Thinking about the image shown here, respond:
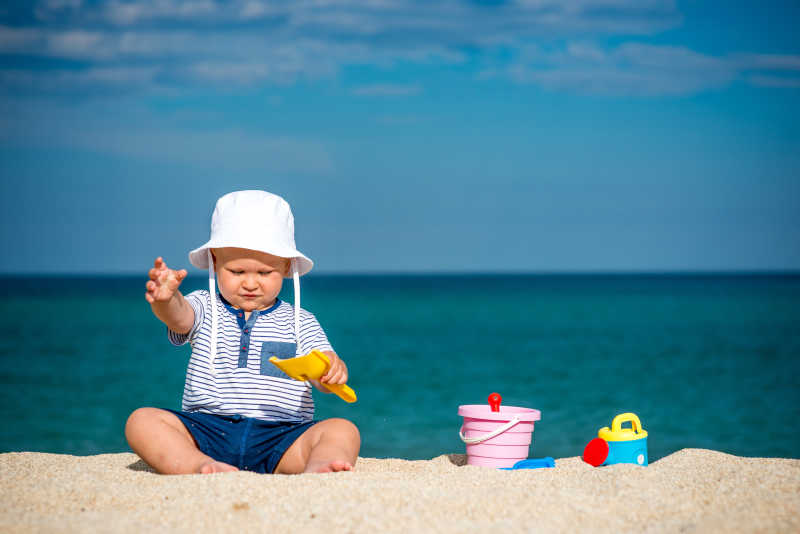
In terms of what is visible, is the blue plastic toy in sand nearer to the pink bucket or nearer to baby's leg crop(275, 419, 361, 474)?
the pink bucket

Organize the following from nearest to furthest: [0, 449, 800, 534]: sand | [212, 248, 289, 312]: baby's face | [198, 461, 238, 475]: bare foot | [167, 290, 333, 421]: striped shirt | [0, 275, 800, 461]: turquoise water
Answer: [0, 449, 800, 534]: sand < [198, 461, 238, 475]: bare foot < [167, 290, 333, 421]: striped shirt < [212, 248, 289, 312]: baby's face < [0, 275, 800, 461]: turquoise water

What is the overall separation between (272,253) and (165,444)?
0.99m

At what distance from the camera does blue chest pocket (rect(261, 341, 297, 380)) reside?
4.06 m

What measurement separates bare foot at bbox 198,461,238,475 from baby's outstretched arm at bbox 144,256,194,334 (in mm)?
695

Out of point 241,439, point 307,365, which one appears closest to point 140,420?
point 241,439

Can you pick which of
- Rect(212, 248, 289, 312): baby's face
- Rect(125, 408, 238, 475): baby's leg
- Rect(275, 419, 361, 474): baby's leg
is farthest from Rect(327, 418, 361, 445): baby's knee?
Rect(212, 248, 289, 312): baby's face

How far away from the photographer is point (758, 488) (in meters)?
3.32

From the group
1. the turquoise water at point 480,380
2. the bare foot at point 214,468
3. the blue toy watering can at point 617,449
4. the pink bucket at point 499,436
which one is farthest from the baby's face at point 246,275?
the turquoise water at point 480,380

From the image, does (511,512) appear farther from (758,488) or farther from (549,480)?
(758,488)

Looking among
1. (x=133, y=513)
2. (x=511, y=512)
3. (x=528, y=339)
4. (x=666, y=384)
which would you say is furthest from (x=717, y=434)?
(x=528, y=339)

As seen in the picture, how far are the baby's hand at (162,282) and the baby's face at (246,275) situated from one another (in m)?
0.41

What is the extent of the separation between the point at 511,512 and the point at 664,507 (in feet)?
1.93

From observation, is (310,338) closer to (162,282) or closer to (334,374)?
(334,374)

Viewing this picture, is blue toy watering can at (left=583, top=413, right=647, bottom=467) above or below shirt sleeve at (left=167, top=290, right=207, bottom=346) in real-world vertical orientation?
below
